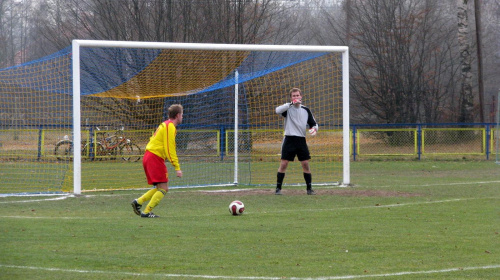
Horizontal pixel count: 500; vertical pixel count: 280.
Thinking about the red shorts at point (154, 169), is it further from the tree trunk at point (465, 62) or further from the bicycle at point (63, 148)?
the tree trunk at point (465, 62)

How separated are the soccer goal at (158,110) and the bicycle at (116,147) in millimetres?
40

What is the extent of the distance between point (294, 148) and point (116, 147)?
10.6 meters

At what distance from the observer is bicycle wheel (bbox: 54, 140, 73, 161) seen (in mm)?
17928

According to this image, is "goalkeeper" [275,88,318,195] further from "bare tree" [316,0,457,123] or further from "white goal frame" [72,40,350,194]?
"bare tree" [316,0,457,123]

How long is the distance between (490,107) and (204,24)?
16.5 meters

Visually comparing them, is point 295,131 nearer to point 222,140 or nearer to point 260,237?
point 260,237

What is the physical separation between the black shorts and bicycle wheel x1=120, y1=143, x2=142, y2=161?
9781 mm

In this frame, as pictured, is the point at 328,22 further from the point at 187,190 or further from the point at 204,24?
the point at 187,190

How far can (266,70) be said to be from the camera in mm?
14852

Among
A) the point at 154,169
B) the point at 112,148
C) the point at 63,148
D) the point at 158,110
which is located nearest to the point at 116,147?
the point at 112,148

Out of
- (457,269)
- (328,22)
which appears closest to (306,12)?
(328,22)

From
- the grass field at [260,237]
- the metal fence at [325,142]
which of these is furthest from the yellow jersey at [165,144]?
the metal fence at [325,142]

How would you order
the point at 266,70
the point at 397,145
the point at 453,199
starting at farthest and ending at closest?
the point at 397,145, the point at 266,70, the point at 453,199

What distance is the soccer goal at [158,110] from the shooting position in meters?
14.0
